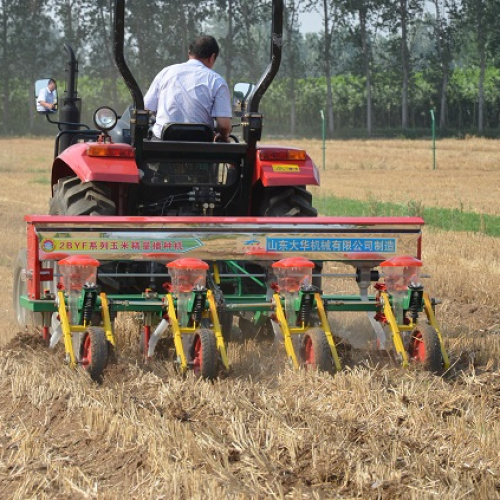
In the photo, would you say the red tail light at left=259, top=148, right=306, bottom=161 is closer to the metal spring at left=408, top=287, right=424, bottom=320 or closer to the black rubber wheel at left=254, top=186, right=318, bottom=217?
the black rubber wheel at left=254, top=186, right=318, bottom=217

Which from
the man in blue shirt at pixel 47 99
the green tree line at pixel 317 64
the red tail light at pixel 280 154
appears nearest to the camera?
the red tail light at pixel 280 154

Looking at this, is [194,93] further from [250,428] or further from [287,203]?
[250,428]

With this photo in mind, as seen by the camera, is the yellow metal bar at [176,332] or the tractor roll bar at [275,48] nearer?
the yellow metal bar at [176,332]

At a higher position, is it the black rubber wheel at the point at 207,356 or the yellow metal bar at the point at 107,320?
the yellow metal bar at the point at 107,320

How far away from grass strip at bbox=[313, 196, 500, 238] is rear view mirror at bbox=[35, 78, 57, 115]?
707 centimetres

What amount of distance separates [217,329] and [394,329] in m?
0.93

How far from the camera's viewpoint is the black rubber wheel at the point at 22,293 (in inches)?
264

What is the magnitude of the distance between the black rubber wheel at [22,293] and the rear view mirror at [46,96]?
0.99 metres

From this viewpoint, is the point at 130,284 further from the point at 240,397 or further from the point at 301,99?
the point at 301,99

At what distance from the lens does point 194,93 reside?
253 inches

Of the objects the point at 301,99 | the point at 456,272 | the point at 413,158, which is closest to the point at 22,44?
the point at 301,99

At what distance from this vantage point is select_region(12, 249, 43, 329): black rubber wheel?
6693 mm

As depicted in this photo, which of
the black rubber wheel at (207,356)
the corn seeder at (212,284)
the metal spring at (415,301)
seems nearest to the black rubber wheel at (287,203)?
the corn seeder at (212,284)

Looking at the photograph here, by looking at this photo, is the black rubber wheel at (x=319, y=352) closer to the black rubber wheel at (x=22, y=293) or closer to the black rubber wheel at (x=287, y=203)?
the black rubber wheel at (x=287, y=203)
